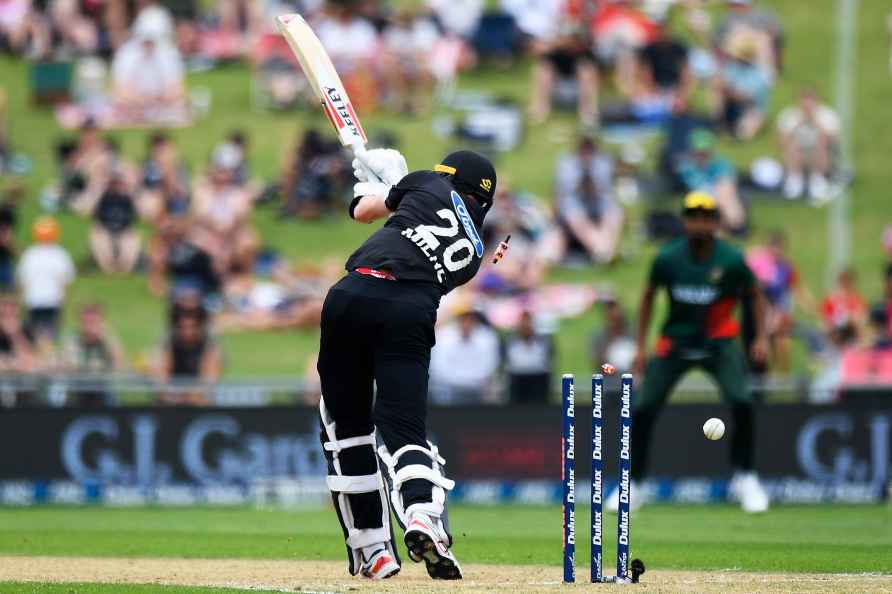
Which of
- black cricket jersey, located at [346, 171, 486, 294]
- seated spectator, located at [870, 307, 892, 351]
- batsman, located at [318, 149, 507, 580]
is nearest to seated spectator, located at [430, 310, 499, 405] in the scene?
seated spectator, located at [870, 307, 892, 351]

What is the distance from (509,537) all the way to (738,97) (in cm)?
1567

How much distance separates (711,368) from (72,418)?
661cm

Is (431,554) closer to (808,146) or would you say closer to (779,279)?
(779,279)

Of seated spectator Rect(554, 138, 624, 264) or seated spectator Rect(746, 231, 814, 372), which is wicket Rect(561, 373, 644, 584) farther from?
seated spectator Rect(554, 138, 624, 264)

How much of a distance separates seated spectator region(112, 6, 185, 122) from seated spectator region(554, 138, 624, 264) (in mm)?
6868

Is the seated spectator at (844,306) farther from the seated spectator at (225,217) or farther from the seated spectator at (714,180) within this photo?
the seated spectator at (225,217)

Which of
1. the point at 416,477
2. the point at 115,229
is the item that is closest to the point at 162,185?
the point at 115,229

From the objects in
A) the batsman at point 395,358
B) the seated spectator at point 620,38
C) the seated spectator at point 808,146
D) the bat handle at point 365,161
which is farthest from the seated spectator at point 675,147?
the batsman at point 395,358

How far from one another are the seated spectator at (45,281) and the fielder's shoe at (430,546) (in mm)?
13932

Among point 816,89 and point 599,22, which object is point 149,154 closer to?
point 599,22

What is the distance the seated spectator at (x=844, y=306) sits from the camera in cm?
2136

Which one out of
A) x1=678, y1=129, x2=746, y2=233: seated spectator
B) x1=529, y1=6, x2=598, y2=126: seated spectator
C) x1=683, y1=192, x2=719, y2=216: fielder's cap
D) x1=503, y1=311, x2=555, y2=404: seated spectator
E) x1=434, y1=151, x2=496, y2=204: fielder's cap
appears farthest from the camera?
x1=529, y1=6, x2=598, y2=126: seated spectator

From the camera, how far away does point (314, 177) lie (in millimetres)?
25172

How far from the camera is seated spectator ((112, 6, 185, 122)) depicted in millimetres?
26891
